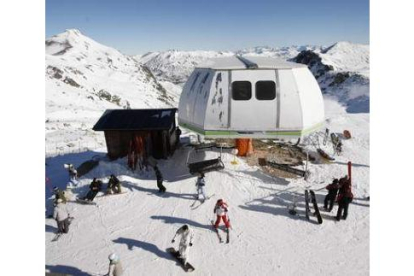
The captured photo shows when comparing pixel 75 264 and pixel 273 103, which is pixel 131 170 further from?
pixel 273 103

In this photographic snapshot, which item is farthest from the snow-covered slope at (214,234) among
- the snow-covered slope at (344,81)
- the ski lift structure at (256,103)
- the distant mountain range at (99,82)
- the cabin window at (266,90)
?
the snow-covered slope at (344,81)

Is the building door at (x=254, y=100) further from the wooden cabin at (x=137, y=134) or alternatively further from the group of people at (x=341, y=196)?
the wooden cabin at (x=137, y=134)

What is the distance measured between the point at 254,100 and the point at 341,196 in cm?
600

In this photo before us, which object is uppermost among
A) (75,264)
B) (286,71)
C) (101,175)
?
(286,71)

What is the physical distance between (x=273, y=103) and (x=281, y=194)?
4.85 meters

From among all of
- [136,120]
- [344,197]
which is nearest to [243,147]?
[136,120]

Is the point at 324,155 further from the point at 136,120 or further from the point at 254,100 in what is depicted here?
the point at 136,120

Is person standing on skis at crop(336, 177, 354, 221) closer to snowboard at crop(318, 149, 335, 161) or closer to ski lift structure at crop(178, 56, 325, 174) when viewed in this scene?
ski lift structure at crop(178, 56, 325, 174)

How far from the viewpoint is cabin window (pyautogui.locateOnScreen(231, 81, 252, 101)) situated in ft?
48.1

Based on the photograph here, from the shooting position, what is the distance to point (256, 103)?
14.6 meters

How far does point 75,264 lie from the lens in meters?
10.9

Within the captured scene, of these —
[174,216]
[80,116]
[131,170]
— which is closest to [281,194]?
[174,216]

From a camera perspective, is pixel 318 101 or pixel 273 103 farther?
pixel 318 101

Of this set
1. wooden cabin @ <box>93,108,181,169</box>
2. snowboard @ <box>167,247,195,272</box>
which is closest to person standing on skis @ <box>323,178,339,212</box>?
snowboard @ <box>167,247,195,272</box>
